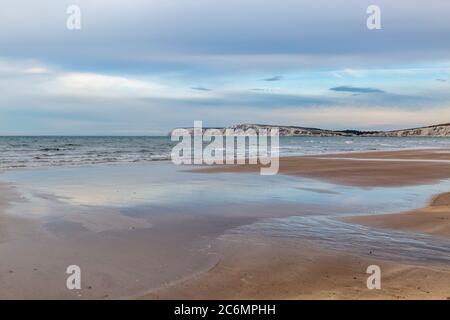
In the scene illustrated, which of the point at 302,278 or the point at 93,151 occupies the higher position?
the point at 302,278

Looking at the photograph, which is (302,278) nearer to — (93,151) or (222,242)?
(222,242)

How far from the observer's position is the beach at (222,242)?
5.25 meters

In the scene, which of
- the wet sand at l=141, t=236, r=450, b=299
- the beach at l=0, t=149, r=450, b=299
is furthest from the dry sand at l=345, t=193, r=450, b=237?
the wet sand at l=141, t=236, r=450, b=299

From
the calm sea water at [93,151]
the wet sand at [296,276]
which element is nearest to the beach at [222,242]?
the wet sand at [296,276]


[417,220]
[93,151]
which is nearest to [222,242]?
[417,220]

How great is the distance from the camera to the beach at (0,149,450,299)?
17.2ft

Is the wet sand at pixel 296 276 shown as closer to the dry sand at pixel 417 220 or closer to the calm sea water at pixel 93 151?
the dry sand at pixel 417 220

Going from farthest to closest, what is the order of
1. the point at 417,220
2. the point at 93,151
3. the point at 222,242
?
the point at 93,151 < the point at 417,220 < the point at 222,242

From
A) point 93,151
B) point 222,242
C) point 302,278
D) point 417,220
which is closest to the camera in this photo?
point 302,278

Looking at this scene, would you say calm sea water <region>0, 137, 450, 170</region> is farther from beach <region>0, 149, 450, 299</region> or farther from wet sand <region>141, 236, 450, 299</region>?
wet sand <region>141, 236, 450, 299</region>

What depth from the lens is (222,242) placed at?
7445 millimetres
